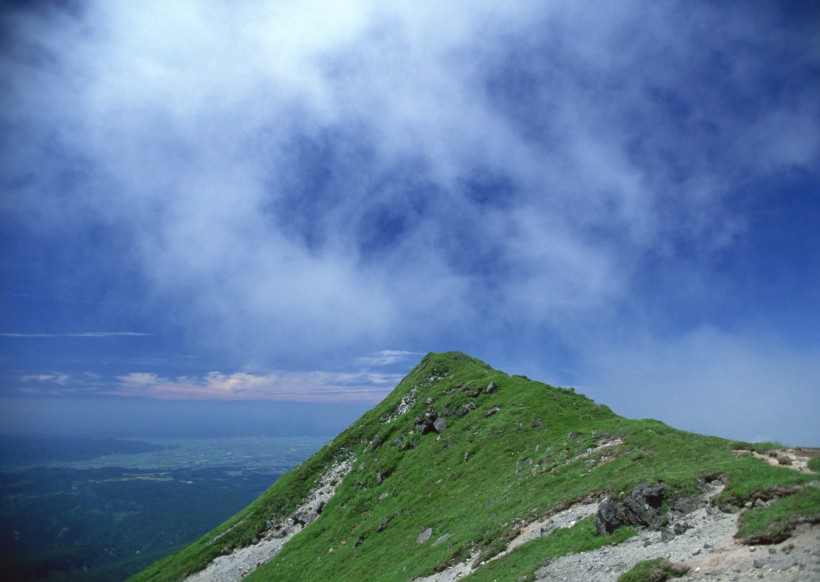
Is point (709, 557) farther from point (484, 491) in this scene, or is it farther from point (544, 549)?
point (484, 491)

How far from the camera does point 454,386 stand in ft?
303

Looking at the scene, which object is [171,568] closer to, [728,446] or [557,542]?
[557,542]

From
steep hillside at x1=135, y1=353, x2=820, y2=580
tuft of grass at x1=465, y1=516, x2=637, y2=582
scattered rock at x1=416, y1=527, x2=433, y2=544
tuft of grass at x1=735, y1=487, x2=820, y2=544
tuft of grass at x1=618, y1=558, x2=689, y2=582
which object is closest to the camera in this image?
tuft of grass at x1=735, y1=487, x2=820, y2=544

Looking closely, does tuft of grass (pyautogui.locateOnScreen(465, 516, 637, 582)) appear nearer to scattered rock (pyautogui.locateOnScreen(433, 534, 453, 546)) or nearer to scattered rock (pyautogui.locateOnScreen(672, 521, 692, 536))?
scattered rock (pyautogui.locateOnScreen(672, 521, 692, 536))

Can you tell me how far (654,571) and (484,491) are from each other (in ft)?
103

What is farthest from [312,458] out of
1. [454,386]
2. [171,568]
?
[454,386]

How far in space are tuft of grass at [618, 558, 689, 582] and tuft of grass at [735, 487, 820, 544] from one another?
3.90 meters

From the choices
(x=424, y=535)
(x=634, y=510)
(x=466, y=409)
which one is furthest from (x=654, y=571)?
(x=466, y=409)

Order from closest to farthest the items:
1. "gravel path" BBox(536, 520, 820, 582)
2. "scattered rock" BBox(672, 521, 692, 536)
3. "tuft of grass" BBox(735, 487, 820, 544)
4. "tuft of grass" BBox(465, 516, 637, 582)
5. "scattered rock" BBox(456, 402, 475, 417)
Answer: "gravel path" BBox(536, 520, 820, 582) < "tuft of grass" BBox(735, 487, 820, 544) < "scattered rock" BBox(672, 521, 692, 536) < "tuft of grass" BBox(465, 516, 637, 582) < "scattered rock" BBox(456, 402, 475, 417)

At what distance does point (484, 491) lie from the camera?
1976 inches

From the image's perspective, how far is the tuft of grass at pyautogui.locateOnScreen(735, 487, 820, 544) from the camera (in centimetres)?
1981

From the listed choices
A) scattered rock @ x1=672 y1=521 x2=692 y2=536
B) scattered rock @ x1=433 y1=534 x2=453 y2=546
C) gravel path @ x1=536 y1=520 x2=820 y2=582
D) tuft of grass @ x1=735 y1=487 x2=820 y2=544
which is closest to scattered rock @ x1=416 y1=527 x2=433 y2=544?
scattered rock @ x1=433 y1=534 x2=453 y2=546

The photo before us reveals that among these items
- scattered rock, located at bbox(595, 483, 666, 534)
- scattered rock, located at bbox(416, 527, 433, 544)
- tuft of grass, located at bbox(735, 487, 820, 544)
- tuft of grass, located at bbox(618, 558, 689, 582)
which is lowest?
scattered rock, located at bbox(416, 527, 433, 544)

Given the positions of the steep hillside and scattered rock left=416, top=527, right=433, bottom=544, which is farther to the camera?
scattered rock left=416, top=527, right=433, bottom=544
